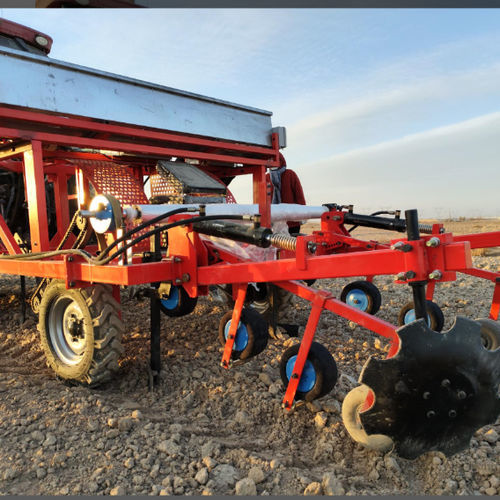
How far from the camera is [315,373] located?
93.7 inches

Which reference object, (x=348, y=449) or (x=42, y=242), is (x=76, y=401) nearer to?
(x=42, y=242)

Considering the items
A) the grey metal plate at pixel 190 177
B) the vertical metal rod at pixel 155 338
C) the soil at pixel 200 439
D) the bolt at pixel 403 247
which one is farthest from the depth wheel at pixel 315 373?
the grey metal plate at pixel 190 177

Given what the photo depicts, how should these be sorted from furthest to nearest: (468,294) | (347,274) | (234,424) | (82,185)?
(468,294)
(82,185)
(234,424)
(347,274)

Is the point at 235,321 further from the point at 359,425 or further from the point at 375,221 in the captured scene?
the point at 375,221

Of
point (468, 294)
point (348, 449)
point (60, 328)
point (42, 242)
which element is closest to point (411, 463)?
point (348, 449)

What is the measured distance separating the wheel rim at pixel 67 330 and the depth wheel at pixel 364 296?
2.47 metres

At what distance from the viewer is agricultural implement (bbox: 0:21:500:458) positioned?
1921 millimetres

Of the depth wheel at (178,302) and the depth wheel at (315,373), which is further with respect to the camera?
the depth wheel at (178,302)

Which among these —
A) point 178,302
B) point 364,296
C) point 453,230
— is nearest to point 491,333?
point 364,296

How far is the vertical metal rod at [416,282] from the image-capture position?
6.34 ft

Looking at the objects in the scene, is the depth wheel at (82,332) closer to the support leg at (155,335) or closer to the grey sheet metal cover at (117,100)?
the support leg at (155,335)

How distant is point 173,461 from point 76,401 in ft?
2.94

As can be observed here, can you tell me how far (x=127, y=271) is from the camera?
261 centimetres

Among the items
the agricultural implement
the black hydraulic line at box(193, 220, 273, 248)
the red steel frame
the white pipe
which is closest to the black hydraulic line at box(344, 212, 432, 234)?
the agricultural implement
